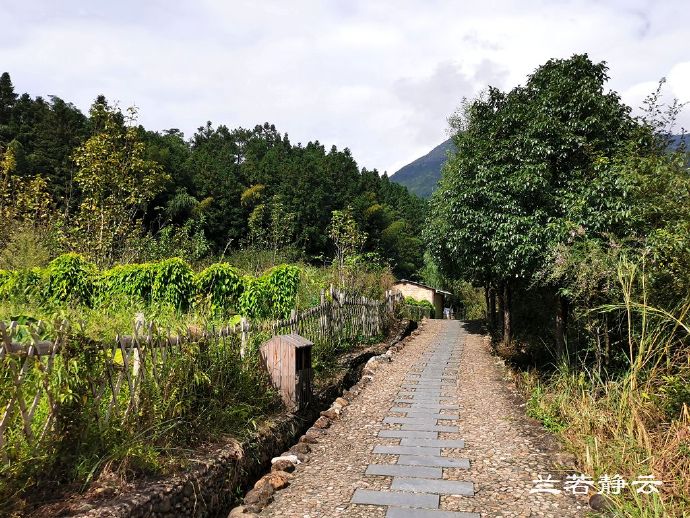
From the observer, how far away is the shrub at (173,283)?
10484mm

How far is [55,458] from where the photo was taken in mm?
2996

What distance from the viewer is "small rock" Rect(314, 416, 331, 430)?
5.95m

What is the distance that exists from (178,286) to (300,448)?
6.45m

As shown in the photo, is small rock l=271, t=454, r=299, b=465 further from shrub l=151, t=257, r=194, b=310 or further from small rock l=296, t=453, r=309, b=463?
shrub l=151, t=257, r=194, b=310

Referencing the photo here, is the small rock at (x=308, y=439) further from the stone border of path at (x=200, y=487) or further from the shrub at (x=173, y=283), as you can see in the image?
the shrub at (x=173, y=283)

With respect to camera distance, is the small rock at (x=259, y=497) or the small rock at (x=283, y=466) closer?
the small rock at (x=259, y=497)

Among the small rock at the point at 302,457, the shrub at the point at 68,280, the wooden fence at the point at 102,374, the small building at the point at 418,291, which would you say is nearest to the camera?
the wooden fence at the point at 102,374

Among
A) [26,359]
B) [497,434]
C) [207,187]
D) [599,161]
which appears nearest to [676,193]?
[599,161]

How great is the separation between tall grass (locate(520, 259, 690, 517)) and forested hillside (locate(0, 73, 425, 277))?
1187 centimetres

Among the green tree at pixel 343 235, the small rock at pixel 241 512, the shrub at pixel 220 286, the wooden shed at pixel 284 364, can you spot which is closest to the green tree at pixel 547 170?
the wooden shed at pixel 284 364

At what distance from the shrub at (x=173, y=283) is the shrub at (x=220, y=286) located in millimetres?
226

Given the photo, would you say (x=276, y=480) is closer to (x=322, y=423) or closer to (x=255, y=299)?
(x=322, y=423)

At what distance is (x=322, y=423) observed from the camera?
6023 mm

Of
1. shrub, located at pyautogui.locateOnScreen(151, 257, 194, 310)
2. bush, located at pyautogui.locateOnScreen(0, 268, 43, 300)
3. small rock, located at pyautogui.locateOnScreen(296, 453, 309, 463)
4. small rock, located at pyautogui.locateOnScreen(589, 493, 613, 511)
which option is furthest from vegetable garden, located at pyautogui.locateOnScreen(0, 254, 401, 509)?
bush, located at pyautogui.locateOnScreen(0, 268, 43, 300)
